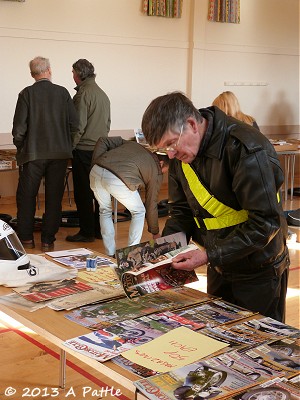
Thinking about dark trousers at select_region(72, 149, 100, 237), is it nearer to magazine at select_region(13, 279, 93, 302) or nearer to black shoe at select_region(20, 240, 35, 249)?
black shoe at select_region(20, 240, 35, 249)

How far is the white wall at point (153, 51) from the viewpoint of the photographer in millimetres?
8029

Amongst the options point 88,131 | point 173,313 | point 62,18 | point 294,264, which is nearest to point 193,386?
point 173,313

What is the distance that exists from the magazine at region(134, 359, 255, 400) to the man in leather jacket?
1.71ft

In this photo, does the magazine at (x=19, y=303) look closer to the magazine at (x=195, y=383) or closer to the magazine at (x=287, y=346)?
the magazine at (x=195, y=383)

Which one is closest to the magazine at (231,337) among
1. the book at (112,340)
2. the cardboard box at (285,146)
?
the book at (112,340)

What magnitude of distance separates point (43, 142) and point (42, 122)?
0.56 ft

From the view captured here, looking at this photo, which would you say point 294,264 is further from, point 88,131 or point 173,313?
point 173,313

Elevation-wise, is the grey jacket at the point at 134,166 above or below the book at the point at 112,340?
above

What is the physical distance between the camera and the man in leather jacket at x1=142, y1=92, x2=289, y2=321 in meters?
2.23

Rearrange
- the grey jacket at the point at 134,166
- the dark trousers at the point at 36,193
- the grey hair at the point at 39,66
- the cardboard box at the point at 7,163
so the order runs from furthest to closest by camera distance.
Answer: the cardboard box at the point at 7,163
the dark trousers at the point at 36,193
the grey hair at the point at 39,66
the grey jacket at the point at 134,166

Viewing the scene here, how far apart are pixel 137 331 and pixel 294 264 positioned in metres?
3.89

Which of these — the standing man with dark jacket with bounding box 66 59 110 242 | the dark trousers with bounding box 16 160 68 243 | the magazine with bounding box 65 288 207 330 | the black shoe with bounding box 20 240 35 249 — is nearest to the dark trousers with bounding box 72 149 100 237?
the standing man with dark jacket with bounding box 66 59 110 242

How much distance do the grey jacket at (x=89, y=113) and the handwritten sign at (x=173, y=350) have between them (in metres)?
4.27

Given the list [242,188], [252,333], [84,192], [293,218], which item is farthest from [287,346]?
[293,218]
